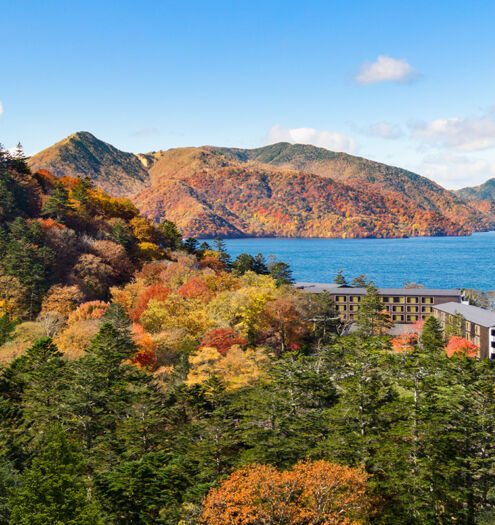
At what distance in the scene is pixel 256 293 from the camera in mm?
67375

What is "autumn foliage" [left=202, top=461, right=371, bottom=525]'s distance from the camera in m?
21.1

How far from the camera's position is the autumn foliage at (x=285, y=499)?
21.1 metres

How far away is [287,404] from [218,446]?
6169mm

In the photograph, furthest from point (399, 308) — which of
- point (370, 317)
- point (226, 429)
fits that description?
point (226, 429)

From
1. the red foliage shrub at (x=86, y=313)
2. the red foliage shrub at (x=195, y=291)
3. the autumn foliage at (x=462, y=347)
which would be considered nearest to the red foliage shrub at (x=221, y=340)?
the red foliage shrub at (x=195, y=291)

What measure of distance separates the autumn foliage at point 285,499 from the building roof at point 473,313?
5809 cm

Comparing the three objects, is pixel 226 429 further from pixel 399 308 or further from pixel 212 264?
pixel 399 308

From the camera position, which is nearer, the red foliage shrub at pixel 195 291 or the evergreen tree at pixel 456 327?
the red foliage shrub at pixel 195 291

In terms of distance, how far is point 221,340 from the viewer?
181ft

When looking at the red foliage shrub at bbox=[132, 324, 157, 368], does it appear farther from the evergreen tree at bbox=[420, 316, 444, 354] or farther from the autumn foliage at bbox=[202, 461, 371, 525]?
the evergreen tree at bbox=[420, 316, 444, 354]

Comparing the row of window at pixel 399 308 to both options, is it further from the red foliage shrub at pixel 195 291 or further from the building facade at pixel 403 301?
the red foliage shrub at pixel 195 291

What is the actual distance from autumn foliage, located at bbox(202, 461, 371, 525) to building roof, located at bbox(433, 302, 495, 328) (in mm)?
58094

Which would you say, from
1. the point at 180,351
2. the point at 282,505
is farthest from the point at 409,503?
the point at 180,351

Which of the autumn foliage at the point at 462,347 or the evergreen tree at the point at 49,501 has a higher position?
the evergreen tree at the point at 49,501
